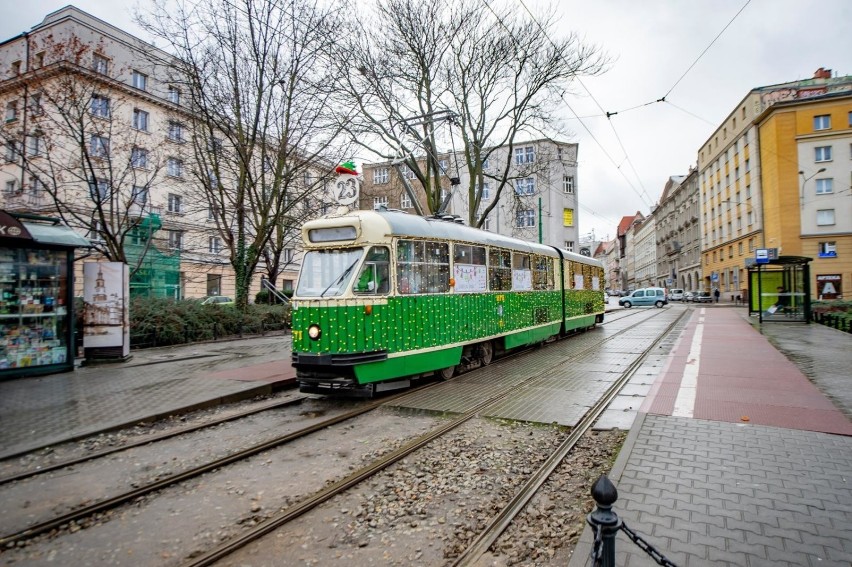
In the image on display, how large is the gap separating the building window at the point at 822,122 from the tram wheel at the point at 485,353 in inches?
1724

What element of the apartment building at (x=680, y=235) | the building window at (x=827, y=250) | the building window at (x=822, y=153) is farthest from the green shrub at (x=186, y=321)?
the apartment building at (x=680, y=235)

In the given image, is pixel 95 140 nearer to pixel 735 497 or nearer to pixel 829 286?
pixel 735 497

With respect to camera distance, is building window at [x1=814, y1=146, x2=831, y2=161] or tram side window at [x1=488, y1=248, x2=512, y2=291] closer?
tram side window at [x1=488, y1=248, x2=512, y2=291]

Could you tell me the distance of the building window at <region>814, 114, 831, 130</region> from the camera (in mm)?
39000

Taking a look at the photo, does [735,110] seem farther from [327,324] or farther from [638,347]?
[327,324]

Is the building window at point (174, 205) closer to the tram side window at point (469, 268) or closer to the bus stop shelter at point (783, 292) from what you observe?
the tram side window at point (469, 268)

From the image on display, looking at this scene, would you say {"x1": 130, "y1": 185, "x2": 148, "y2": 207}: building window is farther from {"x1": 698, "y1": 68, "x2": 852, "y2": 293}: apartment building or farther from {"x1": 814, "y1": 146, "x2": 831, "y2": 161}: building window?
{"x1": 814, "y1": 146, "x2": 831, "y2": 161}: building window

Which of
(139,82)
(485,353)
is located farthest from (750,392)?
(139,82)

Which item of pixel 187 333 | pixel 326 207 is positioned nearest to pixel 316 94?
pixel 326 207

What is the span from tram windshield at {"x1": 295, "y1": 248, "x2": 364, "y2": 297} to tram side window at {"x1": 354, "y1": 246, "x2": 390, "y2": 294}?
0.16 meters

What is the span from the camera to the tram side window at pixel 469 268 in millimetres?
9578

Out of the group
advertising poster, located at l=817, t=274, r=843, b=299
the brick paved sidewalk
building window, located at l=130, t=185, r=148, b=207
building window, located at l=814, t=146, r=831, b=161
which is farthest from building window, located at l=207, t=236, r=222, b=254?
building window, located at l=814, t=146, r=831, b=161

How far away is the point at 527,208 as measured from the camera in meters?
23.3

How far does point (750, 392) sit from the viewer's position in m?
7.39
